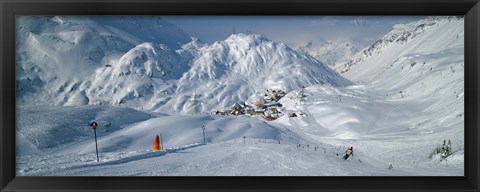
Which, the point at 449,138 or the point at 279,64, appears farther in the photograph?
the point at 279,64

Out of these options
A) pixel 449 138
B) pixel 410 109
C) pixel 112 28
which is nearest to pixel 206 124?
pixel 112 28

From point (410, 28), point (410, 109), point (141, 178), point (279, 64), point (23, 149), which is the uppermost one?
point (410, 28)

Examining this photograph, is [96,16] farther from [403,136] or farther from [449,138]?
[449,138]

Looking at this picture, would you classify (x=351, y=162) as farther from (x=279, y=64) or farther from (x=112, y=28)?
(x=112, y=28)

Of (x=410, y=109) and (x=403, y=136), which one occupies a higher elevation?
(x=410, y=109)

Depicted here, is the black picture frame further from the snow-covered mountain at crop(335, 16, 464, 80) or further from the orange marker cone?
the orange marker cone

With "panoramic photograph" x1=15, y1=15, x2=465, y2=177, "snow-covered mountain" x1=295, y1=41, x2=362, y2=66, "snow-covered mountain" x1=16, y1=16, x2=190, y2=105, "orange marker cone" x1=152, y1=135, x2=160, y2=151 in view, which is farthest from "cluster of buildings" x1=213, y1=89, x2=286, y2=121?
"snow-covered mountain" x1=16, y1=16, x2=190, y2=105
